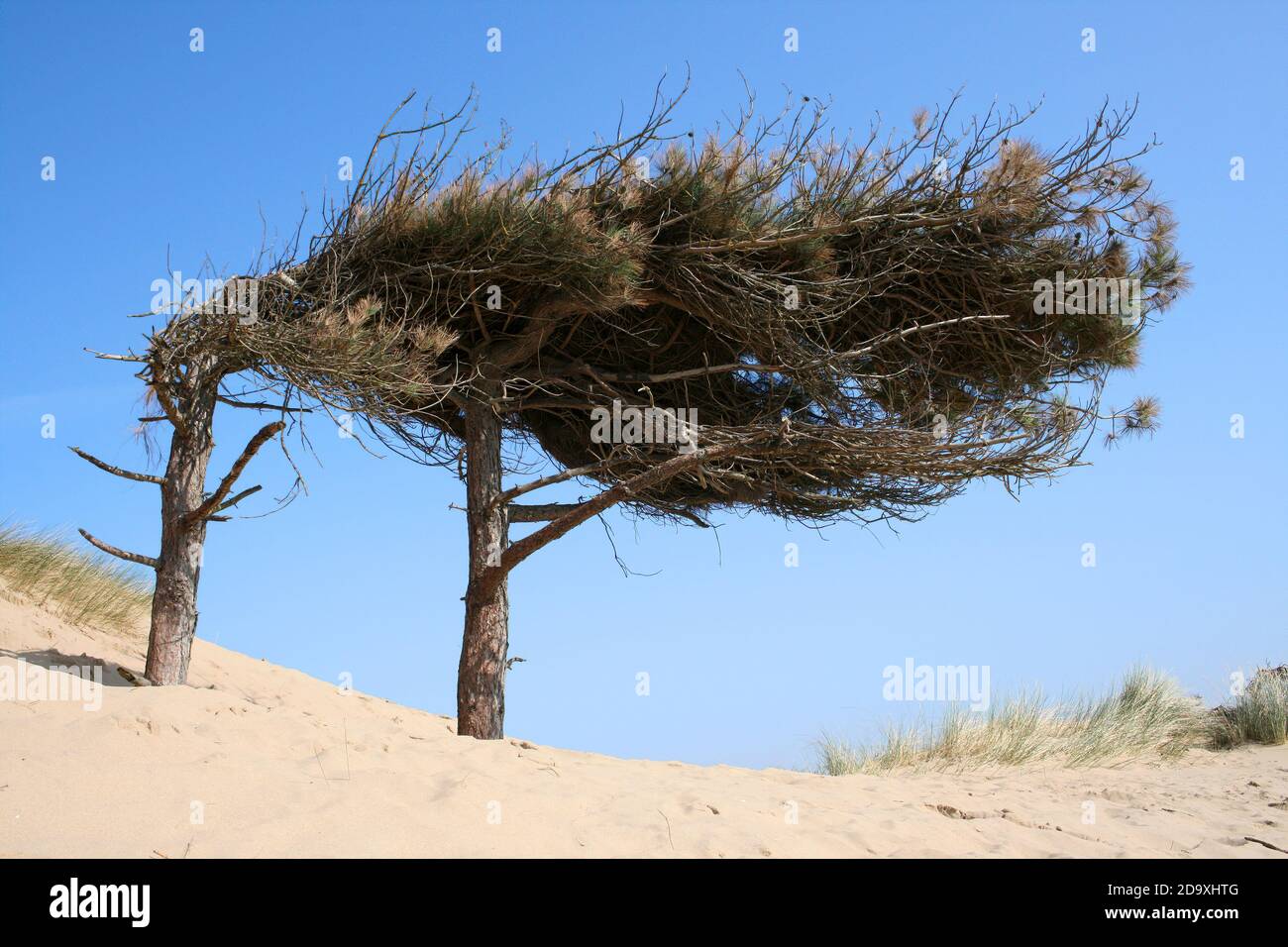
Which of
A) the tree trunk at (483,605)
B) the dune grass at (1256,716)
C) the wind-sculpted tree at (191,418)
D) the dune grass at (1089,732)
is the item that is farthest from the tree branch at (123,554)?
the dune grass at (1256,716)

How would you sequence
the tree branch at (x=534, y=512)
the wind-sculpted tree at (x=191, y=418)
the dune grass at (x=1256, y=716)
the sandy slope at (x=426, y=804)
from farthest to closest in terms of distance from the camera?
1. the dune grass at (x=1256, y=716)
2. the tree branch at (x=534, y=512)
3. the wind-sculpted tree at (x=191, y=418)
4. the sandy slope at (x=426, y=804)

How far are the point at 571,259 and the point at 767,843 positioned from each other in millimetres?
5260

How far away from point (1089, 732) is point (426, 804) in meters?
9.98

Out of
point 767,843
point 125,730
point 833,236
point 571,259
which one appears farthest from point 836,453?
point 125,730

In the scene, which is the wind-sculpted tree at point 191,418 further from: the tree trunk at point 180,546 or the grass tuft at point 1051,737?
the grass tuft at point 1051,737

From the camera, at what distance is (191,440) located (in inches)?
340

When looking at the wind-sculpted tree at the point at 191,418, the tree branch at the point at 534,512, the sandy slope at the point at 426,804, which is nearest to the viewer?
the sandy slope at the point at 426,804

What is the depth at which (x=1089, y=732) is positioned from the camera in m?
12.7

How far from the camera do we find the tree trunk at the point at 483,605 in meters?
9.44

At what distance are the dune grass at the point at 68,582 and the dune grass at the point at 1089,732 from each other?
8.66 m

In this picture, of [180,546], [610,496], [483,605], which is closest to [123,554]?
[180,546]

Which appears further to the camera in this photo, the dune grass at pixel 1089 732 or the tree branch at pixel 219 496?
the dune grass at pixel 1089 732

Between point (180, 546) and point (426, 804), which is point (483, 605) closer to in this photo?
point (180, 546)
